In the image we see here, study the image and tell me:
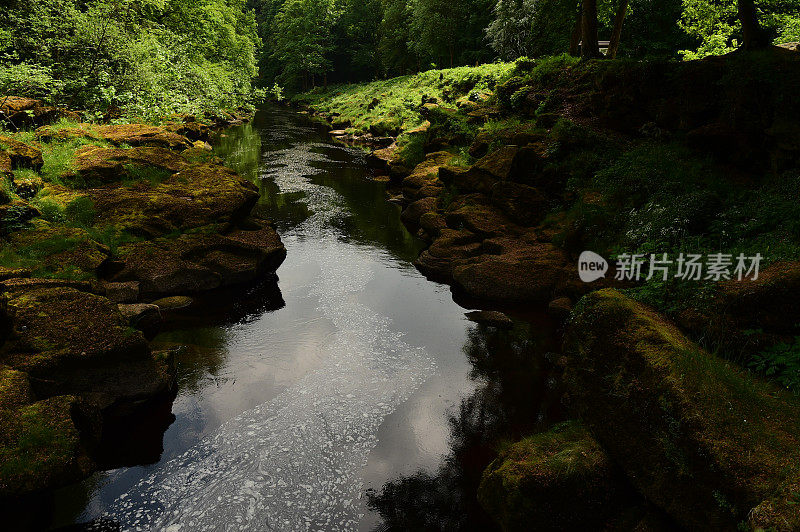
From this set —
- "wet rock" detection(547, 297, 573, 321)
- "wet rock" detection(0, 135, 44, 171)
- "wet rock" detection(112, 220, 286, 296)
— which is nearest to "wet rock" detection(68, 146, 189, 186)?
"wet rock" detection(0, 135, 44, 171)

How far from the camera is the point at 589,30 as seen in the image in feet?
61.0

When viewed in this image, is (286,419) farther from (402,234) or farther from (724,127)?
(724,127)

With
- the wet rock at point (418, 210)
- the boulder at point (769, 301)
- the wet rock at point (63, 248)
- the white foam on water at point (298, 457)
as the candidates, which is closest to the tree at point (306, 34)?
the wet rock at point (418, 210)

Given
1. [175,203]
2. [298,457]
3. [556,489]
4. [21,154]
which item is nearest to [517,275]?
[556,489]

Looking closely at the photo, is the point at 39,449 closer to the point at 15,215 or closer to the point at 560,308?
the point at 15,215

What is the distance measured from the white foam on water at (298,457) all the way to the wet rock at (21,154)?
9.43m

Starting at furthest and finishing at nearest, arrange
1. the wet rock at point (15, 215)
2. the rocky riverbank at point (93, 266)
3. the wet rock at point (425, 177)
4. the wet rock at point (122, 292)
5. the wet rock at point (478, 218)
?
the wet rock at point (425, 177) → the wet rock at point (478, 218) → the wet rock at point (122, 292) → the wet rock at point (15, 215) → the rocky riverbank at point (93, 266)

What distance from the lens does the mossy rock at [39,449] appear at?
444cm

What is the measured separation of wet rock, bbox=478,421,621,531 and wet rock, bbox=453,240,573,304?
5.46 metres

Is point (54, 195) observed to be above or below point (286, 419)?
above

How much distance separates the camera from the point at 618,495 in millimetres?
4461

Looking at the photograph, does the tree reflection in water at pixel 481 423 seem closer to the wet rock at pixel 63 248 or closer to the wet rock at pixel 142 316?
the wet rock at pixel 142 316

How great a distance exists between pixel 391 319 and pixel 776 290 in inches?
269

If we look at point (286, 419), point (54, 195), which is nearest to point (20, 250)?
point (54, 195)
